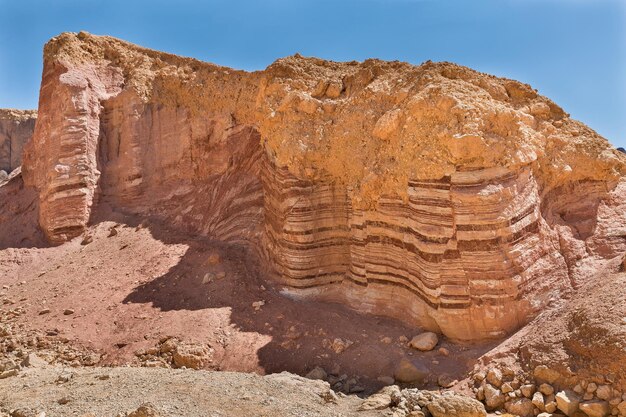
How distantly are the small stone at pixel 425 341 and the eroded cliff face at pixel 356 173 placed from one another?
0.26m

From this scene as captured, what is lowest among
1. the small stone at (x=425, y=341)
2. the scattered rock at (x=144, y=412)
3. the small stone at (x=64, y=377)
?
the scattered rock at (x=144, y=412)

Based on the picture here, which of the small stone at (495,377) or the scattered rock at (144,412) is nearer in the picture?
the scattered rock at (144,412)

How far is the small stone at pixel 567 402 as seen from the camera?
7.18 metres

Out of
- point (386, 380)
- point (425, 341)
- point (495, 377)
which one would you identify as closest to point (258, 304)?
point (386, 380)

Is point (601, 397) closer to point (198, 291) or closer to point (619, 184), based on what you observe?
point (619, 184)

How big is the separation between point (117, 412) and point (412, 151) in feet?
21.8

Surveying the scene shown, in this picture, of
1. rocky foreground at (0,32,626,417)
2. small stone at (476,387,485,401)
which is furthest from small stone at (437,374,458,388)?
small stone at (476,387,485,401)

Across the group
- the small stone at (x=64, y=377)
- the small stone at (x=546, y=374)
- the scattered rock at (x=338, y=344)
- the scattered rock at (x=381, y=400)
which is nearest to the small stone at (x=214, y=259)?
the scattered rock at (x=338, y=344)

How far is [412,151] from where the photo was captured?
1005 centimetres

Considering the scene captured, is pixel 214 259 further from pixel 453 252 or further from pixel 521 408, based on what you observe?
pixel 521 408

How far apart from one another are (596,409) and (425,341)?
286 cm

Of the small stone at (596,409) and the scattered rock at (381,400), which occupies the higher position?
the small stone at (596,409)

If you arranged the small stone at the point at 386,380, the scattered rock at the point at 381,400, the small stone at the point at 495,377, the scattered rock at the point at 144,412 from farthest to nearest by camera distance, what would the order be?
the small stone at the point at 386,380 → the small stone at the point at 495,377 → the scattered rock at the point at 381,400 → the scattered rock at the point at 144,412

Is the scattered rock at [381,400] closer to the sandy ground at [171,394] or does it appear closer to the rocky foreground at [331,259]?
the rocky foreground at [331,259]
